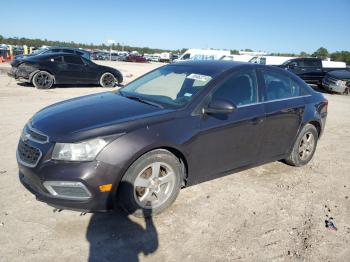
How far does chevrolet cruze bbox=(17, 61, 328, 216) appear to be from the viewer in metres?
3.23

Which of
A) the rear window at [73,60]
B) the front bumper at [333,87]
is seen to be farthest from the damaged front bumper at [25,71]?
the front bumper at [333,87]

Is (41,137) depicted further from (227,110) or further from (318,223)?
(318,223)

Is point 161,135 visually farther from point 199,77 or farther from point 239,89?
point 239,89

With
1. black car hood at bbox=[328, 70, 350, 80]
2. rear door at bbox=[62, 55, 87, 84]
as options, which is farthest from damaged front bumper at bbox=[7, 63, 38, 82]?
black car hood at bbox=[328, 70, 350, 80]

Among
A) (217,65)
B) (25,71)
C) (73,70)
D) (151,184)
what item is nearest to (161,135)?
(151,184)

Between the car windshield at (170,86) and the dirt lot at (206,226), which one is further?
the car windshield at (170,86)

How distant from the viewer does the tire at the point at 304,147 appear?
536 cm

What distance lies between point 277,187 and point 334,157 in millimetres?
2223

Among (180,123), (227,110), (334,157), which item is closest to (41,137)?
(180,123)

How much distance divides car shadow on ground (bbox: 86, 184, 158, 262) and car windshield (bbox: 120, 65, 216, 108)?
53.5 inches

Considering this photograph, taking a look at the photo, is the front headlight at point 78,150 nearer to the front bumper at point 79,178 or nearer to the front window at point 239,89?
the front bumper at point 79,178

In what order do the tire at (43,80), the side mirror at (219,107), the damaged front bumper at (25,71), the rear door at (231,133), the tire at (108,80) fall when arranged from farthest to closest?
the tire at (108,80)
the tire at (43,80)
the damaged front bumper at (25,71)
the rear door at (231,133)
the side mirror at (219,107)

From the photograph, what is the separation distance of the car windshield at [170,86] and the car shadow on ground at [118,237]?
4.46ft

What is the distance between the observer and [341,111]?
1230 centimetres
